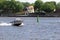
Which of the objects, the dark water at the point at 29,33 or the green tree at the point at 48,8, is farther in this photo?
the green tree at the point at 48,8

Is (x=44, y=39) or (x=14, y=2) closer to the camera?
(x=44, y=39)

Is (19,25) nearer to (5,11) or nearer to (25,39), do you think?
(25,39)

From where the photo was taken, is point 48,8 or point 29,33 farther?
point 48,8

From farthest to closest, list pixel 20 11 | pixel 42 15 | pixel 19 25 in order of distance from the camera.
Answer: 1. pixel 20 11
2. pixel 42 15
3. pixel 19 25

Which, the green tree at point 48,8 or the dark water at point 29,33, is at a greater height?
the dark water at point 29,33

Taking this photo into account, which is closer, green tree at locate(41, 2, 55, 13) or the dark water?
the dark water

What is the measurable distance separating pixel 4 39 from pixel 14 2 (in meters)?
158

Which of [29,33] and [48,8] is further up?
[29,33]

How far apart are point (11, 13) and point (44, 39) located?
491ft

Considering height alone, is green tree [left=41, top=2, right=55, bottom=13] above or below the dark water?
below

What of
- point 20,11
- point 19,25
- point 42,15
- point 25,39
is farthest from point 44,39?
point 20,11

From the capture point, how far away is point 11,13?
626 ft

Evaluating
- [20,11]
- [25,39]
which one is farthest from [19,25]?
[20,11]

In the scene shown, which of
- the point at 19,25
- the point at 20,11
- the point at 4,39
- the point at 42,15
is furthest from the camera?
the point at 20,11
